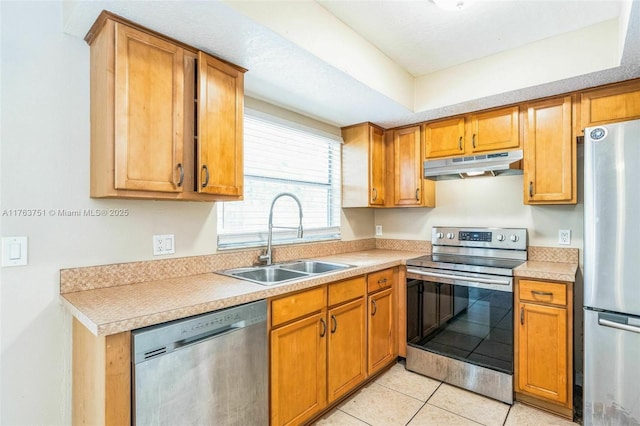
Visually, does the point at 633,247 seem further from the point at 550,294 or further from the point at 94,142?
the point at 94,142

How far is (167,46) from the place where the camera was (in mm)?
1625

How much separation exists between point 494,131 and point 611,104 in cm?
71

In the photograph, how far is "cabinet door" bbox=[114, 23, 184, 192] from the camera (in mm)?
1477

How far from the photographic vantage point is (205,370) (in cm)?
140

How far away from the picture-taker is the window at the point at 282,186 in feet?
7.79

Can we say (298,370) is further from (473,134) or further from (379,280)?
(473,134)

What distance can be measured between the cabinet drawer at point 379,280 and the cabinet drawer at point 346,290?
0.10m

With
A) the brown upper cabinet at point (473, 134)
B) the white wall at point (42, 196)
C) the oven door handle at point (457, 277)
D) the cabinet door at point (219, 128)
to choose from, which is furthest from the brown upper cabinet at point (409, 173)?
the white wall at point (42, 196)

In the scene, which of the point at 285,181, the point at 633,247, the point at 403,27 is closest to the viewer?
the point at 633,247

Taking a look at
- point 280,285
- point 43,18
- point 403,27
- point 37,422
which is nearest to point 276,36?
point 403,27

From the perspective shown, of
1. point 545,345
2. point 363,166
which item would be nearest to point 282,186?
point 363,166

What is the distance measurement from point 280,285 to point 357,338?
90cm

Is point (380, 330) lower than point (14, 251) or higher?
lower

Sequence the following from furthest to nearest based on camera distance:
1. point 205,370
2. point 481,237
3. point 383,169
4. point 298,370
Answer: point 383,169
point 481,237
point 298,370
point 205,370
